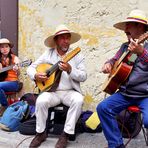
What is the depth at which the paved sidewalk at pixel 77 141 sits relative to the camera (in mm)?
5023

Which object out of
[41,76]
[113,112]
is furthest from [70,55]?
[113,112]

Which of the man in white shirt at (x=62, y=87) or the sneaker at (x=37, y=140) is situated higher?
the man in white shirt at (x=62, y=87)

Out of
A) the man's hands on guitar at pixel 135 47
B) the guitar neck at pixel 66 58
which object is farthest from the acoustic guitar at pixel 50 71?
the man's hands on guitar at pixel 135 47

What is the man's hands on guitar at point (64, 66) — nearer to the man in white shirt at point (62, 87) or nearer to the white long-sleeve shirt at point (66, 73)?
the man in white shirt at point (62, 87)

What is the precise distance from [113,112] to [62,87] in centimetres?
87

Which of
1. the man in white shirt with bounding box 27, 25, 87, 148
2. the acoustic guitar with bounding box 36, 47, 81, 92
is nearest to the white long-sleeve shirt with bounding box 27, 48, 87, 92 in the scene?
the man in white shirt with bounding box 27, 25, 87, 148

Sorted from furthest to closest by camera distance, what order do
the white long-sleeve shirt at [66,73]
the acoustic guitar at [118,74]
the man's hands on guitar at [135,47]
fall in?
the white long-sleeve shirt at [66,73] → the acoustic guitar at [118,74] → the man's hands on guitar at [135,47]

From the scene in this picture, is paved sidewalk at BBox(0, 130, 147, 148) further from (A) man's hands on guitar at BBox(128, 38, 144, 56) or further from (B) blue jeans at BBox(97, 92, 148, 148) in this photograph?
(A) man's hands on guitar at BBox(128, 38, 144, 56)

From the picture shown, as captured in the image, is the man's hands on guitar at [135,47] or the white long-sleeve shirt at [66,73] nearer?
the man's hands on guitar at [135,47]

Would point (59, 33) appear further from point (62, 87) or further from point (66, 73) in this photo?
point (62, 87)

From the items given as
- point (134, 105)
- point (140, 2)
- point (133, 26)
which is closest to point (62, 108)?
point (134, 105)

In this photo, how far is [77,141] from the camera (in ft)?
17.0

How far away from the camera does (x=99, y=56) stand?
609 cm

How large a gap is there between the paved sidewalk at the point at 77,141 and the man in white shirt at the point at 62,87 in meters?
0.14
